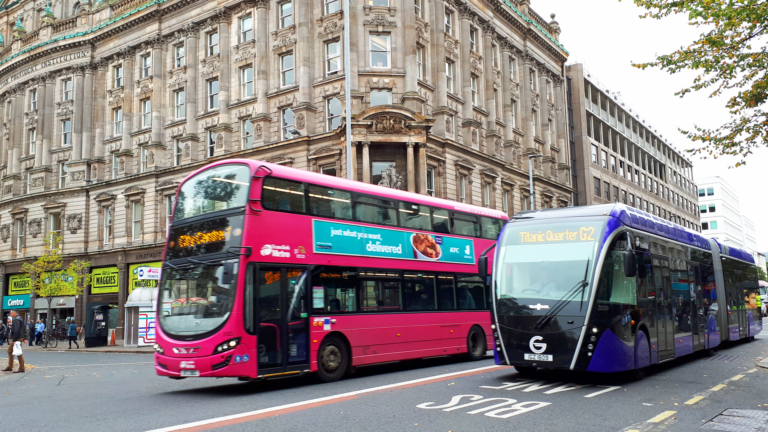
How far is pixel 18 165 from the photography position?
51.8 meters

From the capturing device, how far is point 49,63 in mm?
49875

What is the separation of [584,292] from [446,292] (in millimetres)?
6223

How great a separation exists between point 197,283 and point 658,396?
8.07 metres

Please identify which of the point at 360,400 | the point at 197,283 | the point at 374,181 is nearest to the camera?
the point at 360,400

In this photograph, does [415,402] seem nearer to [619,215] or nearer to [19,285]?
[619,215]

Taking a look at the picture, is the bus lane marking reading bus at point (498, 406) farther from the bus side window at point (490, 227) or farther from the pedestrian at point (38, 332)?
the pedestrian at point (38, 332)

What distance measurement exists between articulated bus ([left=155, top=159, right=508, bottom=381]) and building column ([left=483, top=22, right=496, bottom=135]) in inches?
1022

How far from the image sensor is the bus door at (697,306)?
15547mm

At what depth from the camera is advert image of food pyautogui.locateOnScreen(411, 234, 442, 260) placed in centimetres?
1611

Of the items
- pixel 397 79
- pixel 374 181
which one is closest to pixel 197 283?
pixel 374 181

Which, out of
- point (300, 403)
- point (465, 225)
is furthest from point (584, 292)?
point (465, 225)

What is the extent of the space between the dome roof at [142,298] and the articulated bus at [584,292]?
2314cm

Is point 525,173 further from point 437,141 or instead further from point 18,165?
point 18,165

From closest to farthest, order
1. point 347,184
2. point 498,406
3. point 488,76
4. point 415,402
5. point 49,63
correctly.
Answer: point 498,406, point 415,402, point 347,184, point 488,76, point 49,63
